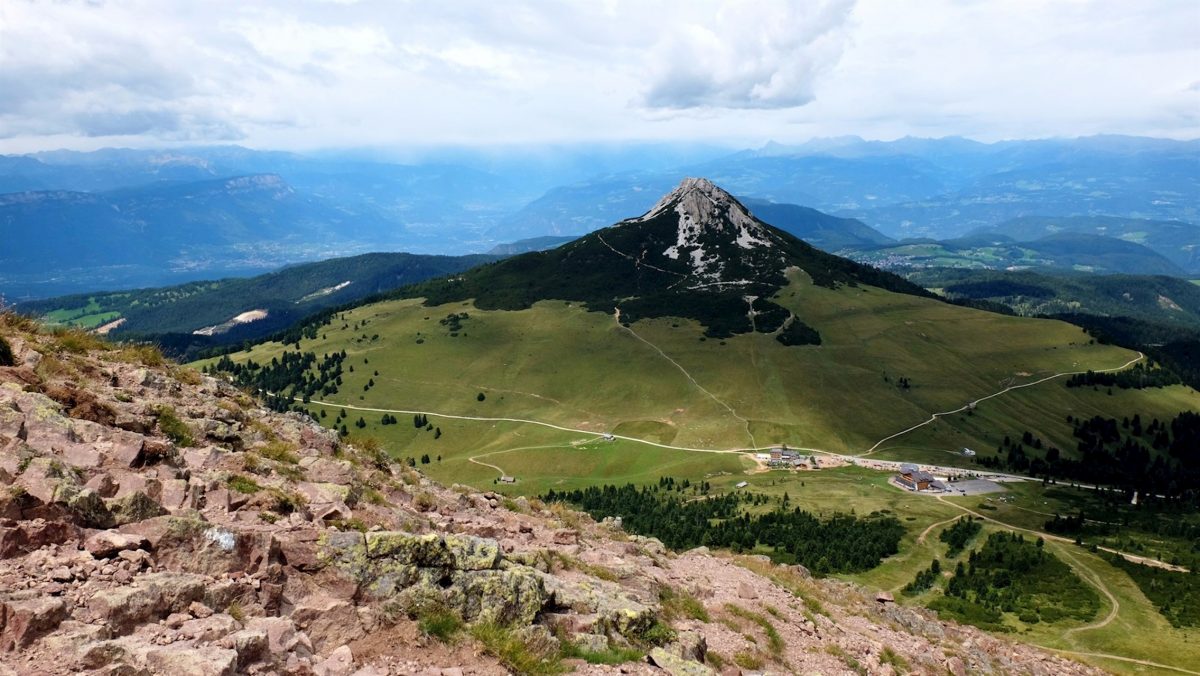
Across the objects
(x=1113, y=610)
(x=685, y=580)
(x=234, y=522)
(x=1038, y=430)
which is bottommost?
(x=1038, y=430)

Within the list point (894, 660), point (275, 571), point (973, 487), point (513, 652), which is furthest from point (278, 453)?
point (973, 487)

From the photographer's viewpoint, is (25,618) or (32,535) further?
(32,535)

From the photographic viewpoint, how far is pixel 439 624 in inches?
531

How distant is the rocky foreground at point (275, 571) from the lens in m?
10.7

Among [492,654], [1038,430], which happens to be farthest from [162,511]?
[1038,430]

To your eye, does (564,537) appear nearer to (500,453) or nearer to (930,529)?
(930,529)

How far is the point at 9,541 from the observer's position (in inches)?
427

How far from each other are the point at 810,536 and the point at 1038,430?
11605cm

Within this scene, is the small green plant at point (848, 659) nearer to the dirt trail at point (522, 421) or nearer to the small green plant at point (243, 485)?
the small green plant at point (243, 485)

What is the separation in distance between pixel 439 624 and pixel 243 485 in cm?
680

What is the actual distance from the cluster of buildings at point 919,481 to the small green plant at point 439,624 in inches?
4951

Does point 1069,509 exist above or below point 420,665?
below

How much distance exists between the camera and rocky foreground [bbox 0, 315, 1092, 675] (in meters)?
10.7

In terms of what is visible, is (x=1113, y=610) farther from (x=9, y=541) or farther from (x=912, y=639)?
(x=9, y=541)
